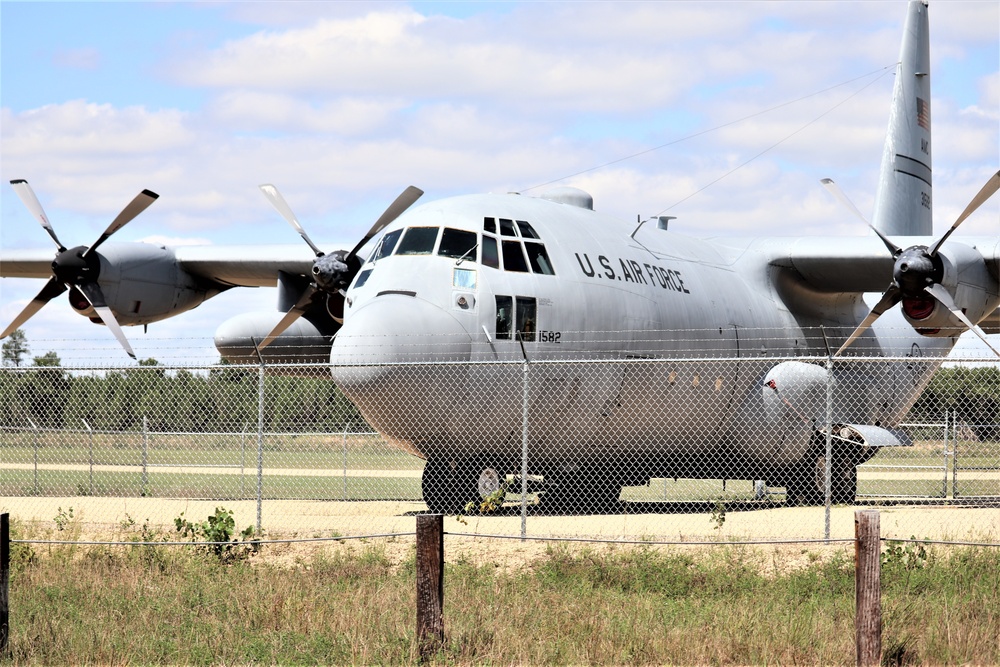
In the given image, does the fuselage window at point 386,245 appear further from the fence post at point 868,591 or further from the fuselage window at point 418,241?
the fence post at point 868,591

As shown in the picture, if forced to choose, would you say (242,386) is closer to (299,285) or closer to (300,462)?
(300,462)

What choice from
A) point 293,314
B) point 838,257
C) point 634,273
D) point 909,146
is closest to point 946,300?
point 838,257

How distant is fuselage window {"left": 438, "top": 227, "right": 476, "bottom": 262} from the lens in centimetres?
1441

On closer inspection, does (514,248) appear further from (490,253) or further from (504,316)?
(504,316)

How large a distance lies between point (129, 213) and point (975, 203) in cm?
1319

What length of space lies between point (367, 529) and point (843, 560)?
5.57 meters

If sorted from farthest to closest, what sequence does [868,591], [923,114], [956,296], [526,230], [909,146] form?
1. [923,114]
2. [909,146]
3. [956,296]
4. [526,230]
5. [868,591]

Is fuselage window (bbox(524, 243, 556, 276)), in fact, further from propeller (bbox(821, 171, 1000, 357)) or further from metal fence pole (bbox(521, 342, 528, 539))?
propeller (bbox(821, 171, 1000, 357))

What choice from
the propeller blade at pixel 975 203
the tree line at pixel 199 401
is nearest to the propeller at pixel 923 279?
the propeller blade at pixel 975 203

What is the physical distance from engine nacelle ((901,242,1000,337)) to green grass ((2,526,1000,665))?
5657 millimetres

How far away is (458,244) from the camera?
47.6 ft

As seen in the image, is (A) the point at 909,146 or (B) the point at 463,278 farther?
(A) the point at 909,146

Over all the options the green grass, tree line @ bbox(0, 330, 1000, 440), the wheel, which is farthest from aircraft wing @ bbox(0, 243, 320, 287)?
tree line @ bbox(0, 330, 1000, 440)

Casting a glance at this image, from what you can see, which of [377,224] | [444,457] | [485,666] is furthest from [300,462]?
[485,666]
